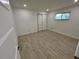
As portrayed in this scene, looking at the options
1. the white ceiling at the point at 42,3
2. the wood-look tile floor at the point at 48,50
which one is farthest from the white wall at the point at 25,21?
the wood-look tile floor at the point at 48,50

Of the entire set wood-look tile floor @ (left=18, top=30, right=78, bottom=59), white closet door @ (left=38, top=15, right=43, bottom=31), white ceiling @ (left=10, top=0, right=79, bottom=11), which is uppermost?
white ceiling @ (left=10, top=0, right=79, bottom=11)

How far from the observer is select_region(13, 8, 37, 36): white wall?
5632 mm

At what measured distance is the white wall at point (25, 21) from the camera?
5.63 m

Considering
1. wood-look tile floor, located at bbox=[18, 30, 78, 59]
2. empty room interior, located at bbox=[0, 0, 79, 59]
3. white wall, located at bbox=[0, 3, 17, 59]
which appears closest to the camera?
white wall, located at bbox=[0, 3, 17, 59]

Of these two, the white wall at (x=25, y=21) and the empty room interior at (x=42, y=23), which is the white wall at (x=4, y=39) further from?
the white wall at (x=25, y=21)

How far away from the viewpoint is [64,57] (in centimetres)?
261

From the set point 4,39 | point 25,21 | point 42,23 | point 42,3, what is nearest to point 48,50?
point 42,3

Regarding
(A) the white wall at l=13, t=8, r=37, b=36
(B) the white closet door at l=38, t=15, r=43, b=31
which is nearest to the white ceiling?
(A) the white wall at l=13, t=8, r=37, b=36

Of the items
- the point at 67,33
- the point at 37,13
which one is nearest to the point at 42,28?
the point at 37,13

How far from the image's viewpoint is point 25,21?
628cm

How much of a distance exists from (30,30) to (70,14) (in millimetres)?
3972

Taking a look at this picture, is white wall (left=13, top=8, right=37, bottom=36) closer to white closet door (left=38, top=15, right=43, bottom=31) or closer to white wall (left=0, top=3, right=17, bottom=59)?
white closet door (left=38, top=15, right=43, bottom=31)

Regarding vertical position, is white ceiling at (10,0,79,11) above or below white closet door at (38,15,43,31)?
above

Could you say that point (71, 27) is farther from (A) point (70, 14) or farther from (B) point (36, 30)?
(B) point (36, 30)
